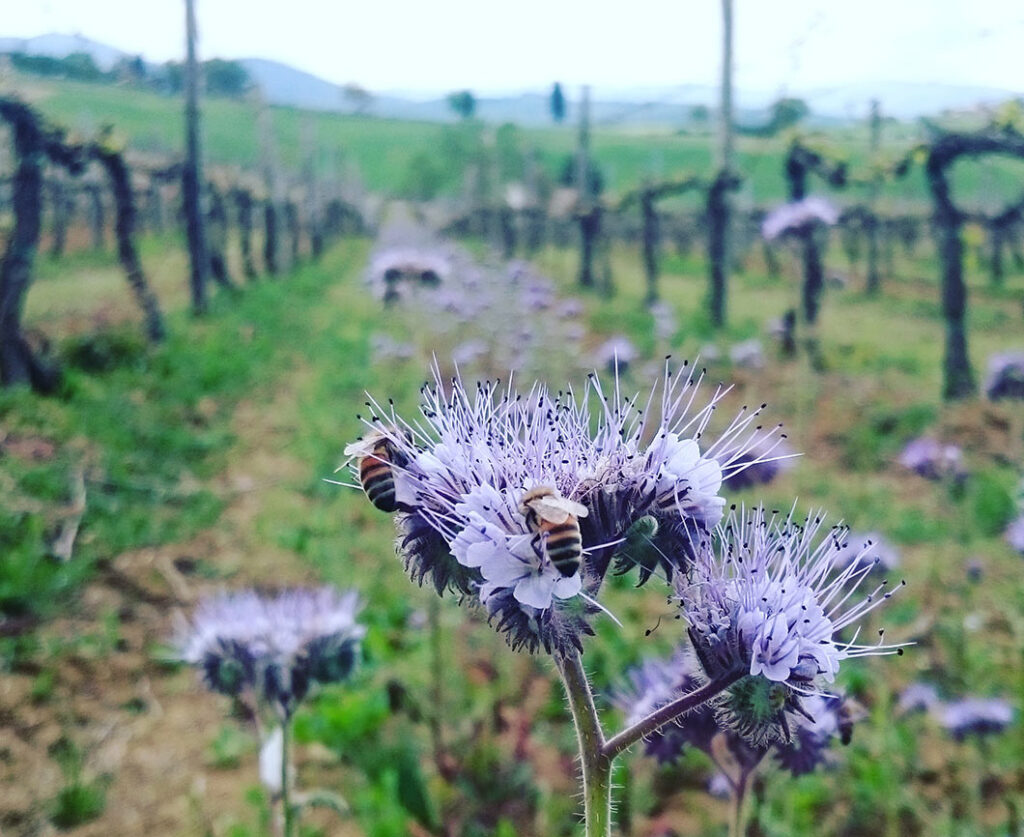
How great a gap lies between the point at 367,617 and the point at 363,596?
0.22 m

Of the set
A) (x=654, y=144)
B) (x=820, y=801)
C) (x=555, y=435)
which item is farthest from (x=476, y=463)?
(x=654, y=144)

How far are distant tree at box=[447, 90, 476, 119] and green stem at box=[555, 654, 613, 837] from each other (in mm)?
18400

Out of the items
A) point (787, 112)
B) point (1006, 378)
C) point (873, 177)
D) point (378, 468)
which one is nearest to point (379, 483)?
point (378, 468)

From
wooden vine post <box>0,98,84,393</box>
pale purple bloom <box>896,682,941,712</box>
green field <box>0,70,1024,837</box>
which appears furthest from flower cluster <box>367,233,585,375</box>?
pale purple bloom <box>896,682,941,712</box>

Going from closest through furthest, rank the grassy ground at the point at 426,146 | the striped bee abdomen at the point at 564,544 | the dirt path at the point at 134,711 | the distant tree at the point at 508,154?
the striped bee abdomen at the point at 564,544 < the dirt path at the point at 134,711 < the grassy ground at the point at 426,146 < the distant tree at the point at 508,154

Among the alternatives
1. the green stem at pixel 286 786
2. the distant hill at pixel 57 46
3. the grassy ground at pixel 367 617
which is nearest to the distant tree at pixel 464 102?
the grassy ground at pixel 367 617

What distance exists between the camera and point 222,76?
15.3 m

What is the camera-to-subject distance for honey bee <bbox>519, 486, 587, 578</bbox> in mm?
1236

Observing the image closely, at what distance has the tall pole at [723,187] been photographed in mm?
14891

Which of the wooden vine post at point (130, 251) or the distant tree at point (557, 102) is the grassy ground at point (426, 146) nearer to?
the wooden vine post at point (130, 251)

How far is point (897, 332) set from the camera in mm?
15906

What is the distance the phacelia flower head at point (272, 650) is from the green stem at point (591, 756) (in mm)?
1464

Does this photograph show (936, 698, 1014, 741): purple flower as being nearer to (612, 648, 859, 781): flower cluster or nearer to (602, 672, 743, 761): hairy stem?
(612, 648, 859, 781): flower cluster

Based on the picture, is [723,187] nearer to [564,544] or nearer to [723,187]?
[723,187]
